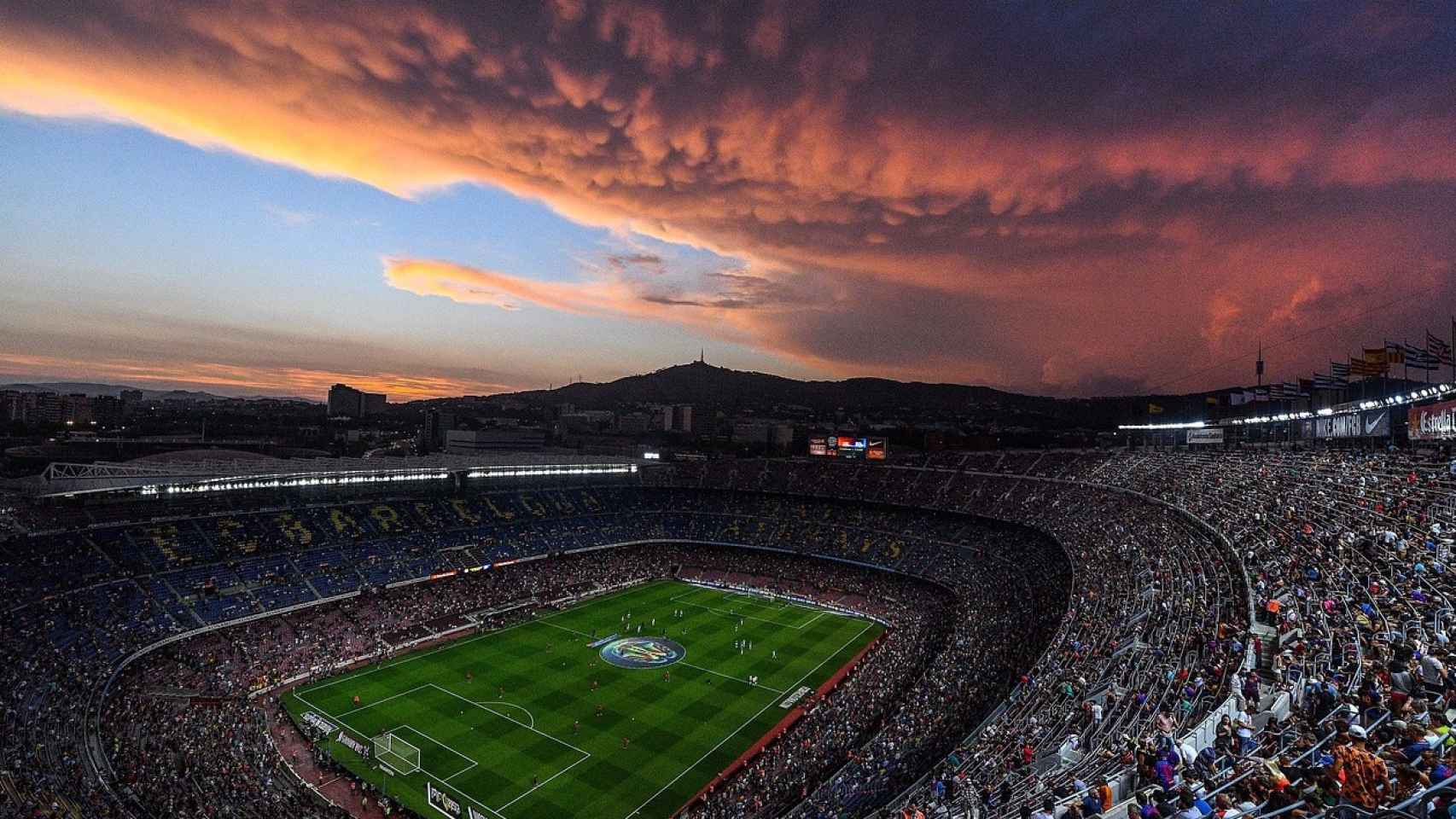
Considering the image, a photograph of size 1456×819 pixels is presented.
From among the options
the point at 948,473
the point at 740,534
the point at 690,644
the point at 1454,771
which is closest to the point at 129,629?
the point at 690,644

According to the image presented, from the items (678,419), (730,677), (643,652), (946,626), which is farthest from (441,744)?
(678,419)

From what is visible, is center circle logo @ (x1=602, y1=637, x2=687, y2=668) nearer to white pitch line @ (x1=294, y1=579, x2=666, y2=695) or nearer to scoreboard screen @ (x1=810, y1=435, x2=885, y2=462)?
white pitch line @ (x1=294, y1=579, x2=666, y2=695)

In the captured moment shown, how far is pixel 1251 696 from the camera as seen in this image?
15.1 meters

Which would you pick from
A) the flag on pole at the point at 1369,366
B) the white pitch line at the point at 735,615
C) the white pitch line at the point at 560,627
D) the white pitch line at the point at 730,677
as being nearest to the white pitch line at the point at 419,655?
the white pitch line at the point at 560,627

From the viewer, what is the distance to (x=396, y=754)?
1233 inches

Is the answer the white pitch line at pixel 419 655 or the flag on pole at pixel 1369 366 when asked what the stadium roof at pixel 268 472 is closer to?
the white pitch line at pixel 419 655

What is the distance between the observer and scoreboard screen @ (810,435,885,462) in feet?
263

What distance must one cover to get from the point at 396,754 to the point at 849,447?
58.0 meters

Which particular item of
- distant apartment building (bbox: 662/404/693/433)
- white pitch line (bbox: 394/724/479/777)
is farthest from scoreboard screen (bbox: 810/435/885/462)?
distant apartment building (bbox: 662/404/693/433)

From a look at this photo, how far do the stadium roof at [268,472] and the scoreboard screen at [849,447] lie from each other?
24.4m

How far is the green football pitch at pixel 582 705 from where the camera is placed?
97.2 feet

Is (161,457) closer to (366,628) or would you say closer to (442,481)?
(442,481)

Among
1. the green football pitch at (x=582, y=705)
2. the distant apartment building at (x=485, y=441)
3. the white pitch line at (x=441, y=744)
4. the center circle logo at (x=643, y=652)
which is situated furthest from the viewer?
the distant apartment building at (x=485, y=441)

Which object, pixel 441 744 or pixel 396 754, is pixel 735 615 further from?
pixel 396 754
